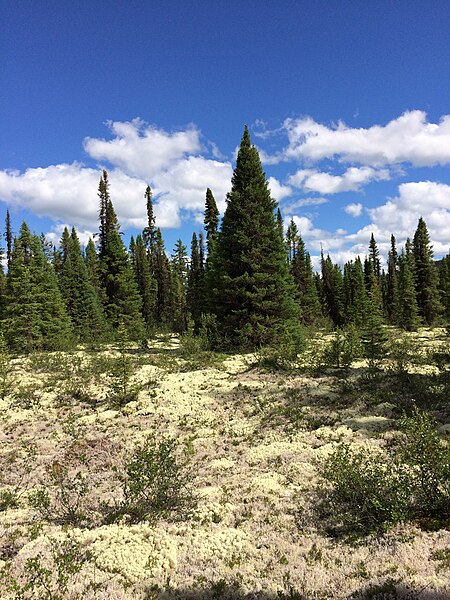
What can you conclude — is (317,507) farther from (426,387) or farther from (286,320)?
(286,320)

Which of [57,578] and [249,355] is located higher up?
[249,355]

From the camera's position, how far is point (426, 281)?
56.2 metres

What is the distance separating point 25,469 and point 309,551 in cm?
779

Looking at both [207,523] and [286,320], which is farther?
[286,320]

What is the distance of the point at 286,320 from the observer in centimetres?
2511

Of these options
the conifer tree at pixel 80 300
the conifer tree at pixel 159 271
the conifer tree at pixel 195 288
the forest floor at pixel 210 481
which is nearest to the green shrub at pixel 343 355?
the forest floor at pixel 210 481

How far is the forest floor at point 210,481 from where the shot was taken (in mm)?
5516

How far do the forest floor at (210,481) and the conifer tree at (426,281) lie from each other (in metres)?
42.4

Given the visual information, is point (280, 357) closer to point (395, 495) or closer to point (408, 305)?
point (395, 495)

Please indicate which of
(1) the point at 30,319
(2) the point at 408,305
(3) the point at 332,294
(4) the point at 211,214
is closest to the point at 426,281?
(2) the point at 408,305

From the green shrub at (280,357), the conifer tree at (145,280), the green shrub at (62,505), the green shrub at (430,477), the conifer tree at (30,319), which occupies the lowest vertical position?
the green shrub at (62,505)

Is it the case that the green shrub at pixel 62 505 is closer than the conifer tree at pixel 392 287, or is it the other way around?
the green shrub at pixel 62 505

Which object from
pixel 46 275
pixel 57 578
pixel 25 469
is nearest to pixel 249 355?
pixel 25 469

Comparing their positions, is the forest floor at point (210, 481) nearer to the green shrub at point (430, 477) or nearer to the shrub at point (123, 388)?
the shrub at point (123, 388)
